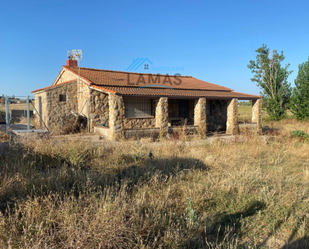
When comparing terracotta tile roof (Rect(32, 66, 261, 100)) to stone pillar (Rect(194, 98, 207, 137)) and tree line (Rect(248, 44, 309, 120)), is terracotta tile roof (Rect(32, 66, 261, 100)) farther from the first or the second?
tree line (Rect(248, 44, 309, 120))

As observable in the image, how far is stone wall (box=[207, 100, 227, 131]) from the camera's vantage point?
1700 centimetres

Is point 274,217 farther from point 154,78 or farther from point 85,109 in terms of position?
point 154,78

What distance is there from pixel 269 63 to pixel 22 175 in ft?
78.3

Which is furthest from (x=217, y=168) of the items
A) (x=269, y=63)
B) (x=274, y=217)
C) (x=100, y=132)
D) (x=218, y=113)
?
(x=269, y=63)

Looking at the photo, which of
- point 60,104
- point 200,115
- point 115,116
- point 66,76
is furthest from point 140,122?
point 66,76

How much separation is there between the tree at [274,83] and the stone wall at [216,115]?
824 cm

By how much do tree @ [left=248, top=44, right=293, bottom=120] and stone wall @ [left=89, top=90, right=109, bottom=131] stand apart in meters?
16.8

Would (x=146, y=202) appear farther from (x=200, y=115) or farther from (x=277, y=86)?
(x=277, y=86)

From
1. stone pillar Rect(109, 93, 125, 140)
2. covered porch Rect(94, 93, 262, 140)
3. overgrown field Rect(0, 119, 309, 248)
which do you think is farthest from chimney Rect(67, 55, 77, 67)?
overgrown field Rect(0, 119, 309, 248)

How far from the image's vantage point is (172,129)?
41.2ft

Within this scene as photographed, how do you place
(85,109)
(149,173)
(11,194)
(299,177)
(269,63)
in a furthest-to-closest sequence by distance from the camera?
1. (269,63)
2. (85,109)
3. (299,177)
4. (149,173)
5. (11,194)

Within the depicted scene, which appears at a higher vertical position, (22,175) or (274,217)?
(22,175)

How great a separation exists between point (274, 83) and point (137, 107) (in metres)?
15.4

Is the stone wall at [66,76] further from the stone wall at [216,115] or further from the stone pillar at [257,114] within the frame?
the stone pillar at [257,114]
